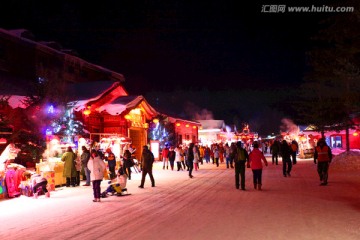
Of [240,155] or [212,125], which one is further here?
[212,125]

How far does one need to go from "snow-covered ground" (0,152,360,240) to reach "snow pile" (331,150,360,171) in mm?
7240

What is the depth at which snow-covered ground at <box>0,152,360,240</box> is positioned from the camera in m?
7.64

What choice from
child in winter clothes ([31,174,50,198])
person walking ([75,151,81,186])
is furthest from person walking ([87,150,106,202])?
person walking ([75,151,81,186])

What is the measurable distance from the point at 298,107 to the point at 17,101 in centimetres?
2087

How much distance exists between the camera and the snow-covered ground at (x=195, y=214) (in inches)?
301

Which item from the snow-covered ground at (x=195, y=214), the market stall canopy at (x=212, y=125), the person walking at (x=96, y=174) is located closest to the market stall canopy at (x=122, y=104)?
the snow-covered ground at (x=195, y=214)

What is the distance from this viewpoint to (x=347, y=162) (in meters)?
22.0

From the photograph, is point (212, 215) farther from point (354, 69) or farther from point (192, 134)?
point (192, 134)

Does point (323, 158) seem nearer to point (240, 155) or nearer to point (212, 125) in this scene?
point (240, 155)

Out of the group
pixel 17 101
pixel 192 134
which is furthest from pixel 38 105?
pixel 192 134

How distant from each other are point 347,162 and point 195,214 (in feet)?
50.2

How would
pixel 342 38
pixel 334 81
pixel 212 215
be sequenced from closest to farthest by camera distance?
pixel 212 215 → pixel 342 38 → pixel 334 81

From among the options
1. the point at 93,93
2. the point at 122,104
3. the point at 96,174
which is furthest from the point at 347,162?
the point at 93,93

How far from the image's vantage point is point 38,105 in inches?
799
